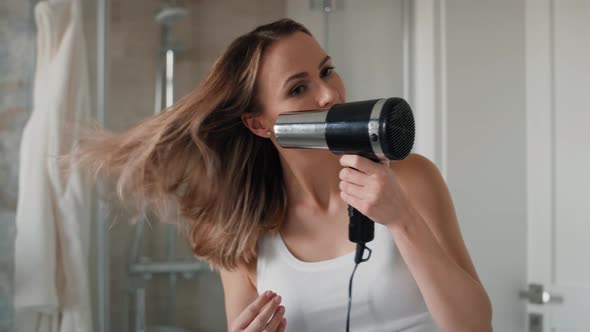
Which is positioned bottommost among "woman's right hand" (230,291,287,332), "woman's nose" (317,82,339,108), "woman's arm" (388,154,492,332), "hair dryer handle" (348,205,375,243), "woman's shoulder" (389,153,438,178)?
"woman's right hand" (230,291,287,332)

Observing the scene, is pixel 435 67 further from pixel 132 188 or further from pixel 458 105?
pixel 132 188

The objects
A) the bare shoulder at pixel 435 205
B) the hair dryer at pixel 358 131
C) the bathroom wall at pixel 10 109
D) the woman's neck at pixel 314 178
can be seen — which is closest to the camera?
the hair dryer at pixel 358 131

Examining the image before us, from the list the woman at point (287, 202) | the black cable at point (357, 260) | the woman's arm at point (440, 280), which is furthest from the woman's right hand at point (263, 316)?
the woman's arm at point (440, 280)

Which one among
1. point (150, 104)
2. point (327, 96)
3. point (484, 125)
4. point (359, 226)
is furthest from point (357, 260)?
point (484, 125)

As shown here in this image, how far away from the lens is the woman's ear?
112 cm

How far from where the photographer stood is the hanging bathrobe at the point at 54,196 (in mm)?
1294

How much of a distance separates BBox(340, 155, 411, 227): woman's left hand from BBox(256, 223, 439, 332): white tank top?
187 millimetres

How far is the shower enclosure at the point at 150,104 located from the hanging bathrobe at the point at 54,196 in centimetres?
5

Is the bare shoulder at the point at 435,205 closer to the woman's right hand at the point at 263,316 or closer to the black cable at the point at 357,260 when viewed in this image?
A: the black cable at the point at 357,260

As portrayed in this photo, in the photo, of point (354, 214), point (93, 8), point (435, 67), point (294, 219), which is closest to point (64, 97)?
point (93, 8)

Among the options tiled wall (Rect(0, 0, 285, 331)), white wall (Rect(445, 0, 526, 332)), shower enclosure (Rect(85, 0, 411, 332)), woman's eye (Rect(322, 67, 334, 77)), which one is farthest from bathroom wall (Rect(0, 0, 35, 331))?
white wall (Rect(445, 0, 526, 332))

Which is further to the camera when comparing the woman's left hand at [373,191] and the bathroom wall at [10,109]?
the bathroom wall at [10,109]

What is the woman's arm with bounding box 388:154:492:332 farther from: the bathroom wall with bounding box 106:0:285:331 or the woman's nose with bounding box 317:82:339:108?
the bathroom wall with bounding box 106:0:285:331

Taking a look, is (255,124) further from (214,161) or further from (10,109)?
(10,109)
